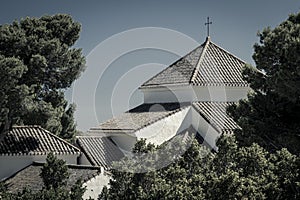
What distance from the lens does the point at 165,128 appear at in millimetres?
18453

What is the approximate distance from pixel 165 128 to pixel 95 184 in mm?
3804

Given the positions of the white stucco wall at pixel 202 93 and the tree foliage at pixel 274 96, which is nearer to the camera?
the tree foliage at pixel 274 96

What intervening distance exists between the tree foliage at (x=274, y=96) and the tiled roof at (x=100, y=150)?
6.12 meters

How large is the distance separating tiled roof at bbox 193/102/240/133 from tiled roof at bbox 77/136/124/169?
11.4 feet

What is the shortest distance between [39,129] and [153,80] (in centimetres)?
528

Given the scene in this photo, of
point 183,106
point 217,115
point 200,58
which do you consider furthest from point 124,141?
point 200,58

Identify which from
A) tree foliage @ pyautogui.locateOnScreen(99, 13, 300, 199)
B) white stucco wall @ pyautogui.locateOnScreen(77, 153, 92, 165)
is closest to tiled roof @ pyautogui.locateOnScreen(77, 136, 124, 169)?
white stucco wall @ pyautogui.locateOnScreen(77, 153, 92, 165)

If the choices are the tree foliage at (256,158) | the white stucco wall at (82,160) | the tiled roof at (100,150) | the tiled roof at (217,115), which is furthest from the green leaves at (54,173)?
the tiled roof at (217,115)

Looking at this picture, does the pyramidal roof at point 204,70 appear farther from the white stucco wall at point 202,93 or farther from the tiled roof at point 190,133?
the tiled roof at point 190,133

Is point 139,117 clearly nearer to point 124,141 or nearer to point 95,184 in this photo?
point 124,141

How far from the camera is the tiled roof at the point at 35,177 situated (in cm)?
1593

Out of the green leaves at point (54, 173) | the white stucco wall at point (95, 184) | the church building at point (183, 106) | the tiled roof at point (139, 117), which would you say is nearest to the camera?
the green leaves at point (54, 173)

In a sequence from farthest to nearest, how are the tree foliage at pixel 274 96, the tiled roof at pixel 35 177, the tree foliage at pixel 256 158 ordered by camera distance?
the tiled roof at pixel 35 177 < the tree foliage at pixel 274 96 < the tree foliage at pixel 256 158

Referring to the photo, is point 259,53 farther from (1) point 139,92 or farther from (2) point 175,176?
(1) point 139,92
